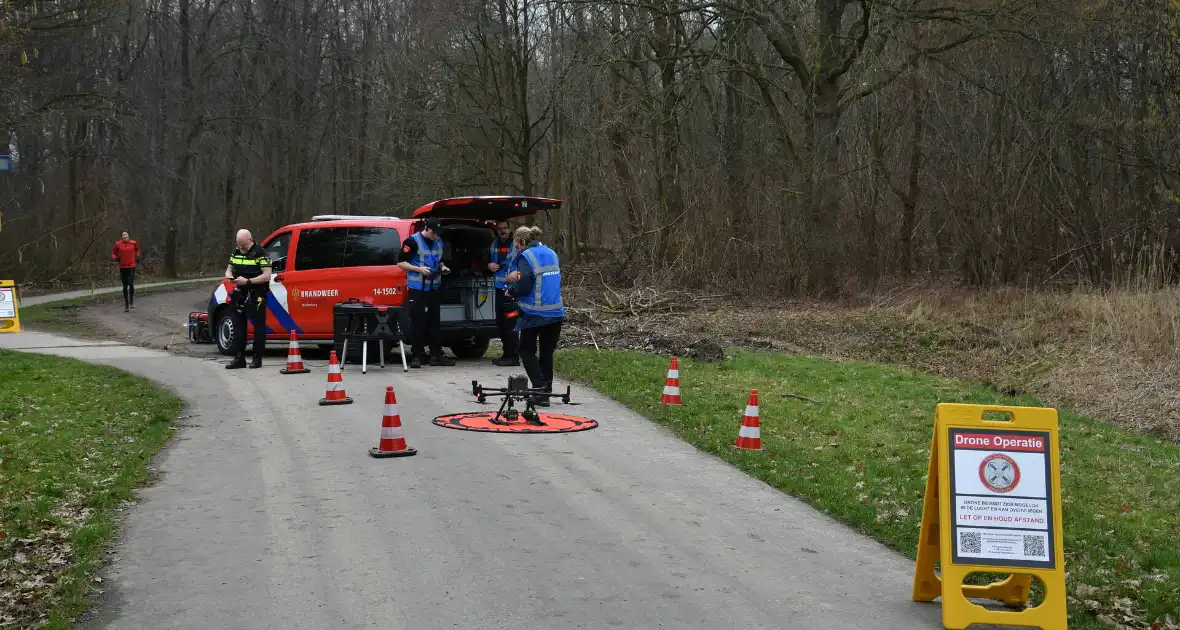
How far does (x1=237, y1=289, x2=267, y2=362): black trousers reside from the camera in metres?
16.0

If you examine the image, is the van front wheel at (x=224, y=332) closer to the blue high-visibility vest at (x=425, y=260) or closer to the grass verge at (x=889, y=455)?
the blue high-visibility vest at (x=425, y=260)

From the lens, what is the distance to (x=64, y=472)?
883 centimetres

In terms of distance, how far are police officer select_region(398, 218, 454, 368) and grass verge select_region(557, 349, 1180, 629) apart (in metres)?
1.85

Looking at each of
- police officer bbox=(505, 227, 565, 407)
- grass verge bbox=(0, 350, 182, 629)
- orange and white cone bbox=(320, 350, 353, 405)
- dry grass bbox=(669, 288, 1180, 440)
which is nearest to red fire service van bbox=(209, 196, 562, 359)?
grass verge bbox=(0, 350, 182, 629)

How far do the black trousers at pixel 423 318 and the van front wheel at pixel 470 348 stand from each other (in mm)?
1189

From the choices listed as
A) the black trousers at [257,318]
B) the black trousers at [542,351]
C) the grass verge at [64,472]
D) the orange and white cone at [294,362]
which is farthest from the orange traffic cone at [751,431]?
the black trousers at [257,318]

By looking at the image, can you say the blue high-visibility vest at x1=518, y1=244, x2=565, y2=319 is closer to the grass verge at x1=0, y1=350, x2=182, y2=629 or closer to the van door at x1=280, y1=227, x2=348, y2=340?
the grass verge at x1=0, y1=350, x2=182, y2=629

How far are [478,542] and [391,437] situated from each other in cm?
294

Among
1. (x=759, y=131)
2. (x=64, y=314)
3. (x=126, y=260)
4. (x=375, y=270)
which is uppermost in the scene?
(x=759, y=131)

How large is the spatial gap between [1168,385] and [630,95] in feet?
50.6

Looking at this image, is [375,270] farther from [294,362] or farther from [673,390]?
[673,390]

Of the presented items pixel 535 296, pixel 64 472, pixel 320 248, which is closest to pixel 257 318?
pixel 320 248

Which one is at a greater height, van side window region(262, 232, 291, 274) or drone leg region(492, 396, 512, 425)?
van side window region(262, 232, 291, 274)

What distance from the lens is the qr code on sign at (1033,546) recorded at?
18.9 ft
